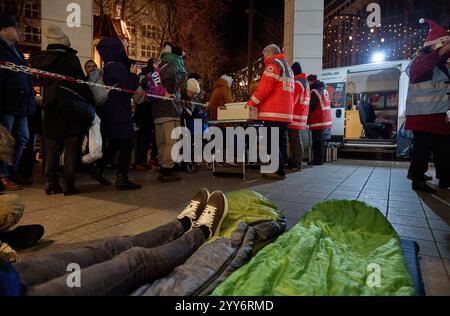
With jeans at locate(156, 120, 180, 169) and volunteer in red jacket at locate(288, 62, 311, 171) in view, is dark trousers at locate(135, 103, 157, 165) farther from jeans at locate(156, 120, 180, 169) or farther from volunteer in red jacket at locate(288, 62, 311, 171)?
volunteer in red jacket at locate(288, 62, 311, 171)

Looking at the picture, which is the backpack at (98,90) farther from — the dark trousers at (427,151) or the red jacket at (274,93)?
the dark trousers at (427,151)

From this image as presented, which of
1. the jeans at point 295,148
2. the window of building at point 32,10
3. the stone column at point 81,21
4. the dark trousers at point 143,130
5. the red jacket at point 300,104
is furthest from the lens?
the window of building at point 32,10

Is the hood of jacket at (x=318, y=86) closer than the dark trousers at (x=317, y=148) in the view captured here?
Yes

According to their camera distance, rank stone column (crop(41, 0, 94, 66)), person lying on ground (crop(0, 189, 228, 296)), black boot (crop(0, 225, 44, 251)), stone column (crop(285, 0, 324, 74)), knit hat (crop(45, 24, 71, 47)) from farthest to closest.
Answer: stone column (crop(285, 0, 324, 74)) < stone column (crop(41, 0, 94, 66)) < knit hat (crop(45, 24, 71, 47)) < black boot (crop(0, 225, 44, 251)) < person lying on ground (crop(0, 189, 228, 296))

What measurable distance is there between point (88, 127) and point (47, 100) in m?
0.62

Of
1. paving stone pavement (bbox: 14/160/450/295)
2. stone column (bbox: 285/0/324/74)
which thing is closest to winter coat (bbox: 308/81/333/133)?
stone column (bbox: 285/0/324/74)

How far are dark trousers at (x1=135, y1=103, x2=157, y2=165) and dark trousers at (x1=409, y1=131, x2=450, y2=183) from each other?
5.40 metres

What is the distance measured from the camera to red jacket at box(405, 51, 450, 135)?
4527 millimetres

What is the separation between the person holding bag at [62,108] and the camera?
4254 millimetres

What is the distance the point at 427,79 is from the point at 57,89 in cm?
531

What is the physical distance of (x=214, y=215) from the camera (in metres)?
2.50

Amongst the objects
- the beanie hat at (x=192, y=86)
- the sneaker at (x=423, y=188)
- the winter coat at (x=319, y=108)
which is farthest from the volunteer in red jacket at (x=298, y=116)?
the sneaker at (x=423, y=188)

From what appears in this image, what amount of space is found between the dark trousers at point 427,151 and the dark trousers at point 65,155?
5075mm

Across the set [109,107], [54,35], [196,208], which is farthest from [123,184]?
[196,208]
